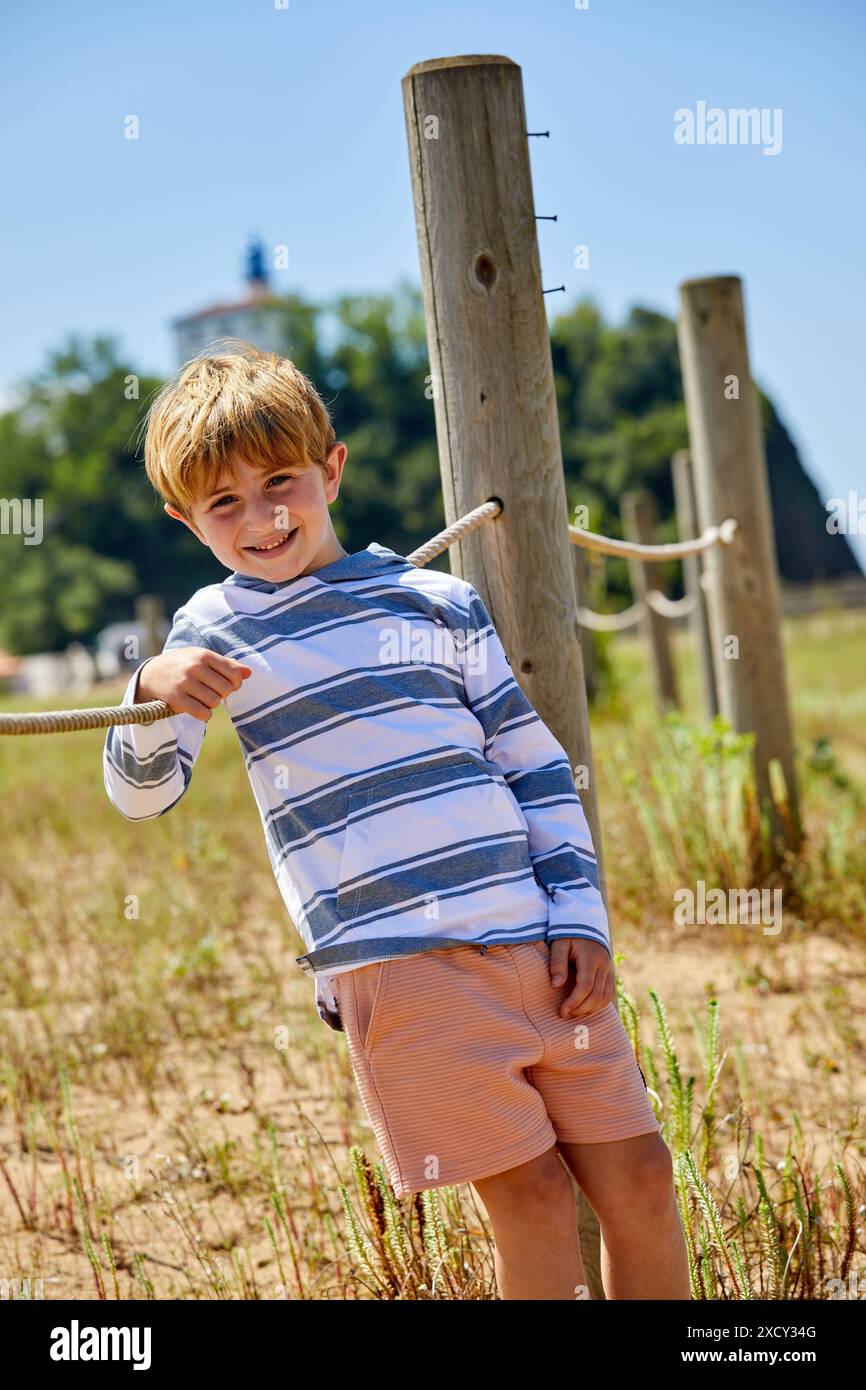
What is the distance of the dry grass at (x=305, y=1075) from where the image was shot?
217cm

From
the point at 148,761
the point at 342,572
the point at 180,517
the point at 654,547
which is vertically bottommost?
the point at 148,761

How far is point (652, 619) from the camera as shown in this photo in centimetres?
871

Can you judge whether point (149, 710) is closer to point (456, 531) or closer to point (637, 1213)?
point (456, 531)

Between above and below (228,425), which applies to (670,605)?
above

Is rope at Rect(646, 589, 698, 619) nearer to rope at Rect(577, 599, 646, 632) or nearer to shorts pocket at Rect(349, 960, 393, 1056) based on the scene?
rope at Rect(577, 599, 646, 632)

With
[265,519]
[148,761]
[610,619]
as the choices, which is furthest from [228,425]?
[610,619]

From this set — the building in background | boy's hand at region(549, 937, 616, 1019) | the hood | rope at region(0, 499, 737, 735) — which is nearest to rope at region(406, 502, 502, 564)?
rope at region(0, 499, 737, 735)

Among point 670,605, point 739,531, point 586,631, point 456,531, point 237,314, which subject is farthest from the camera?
point 237,314

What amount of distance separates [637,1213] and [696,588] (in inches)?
230

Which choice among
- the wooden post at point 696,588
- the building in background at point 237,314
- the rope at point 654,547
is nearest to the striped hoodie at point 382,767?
the rope at point 654,547

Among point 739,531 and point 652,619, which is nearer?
point 739,531
